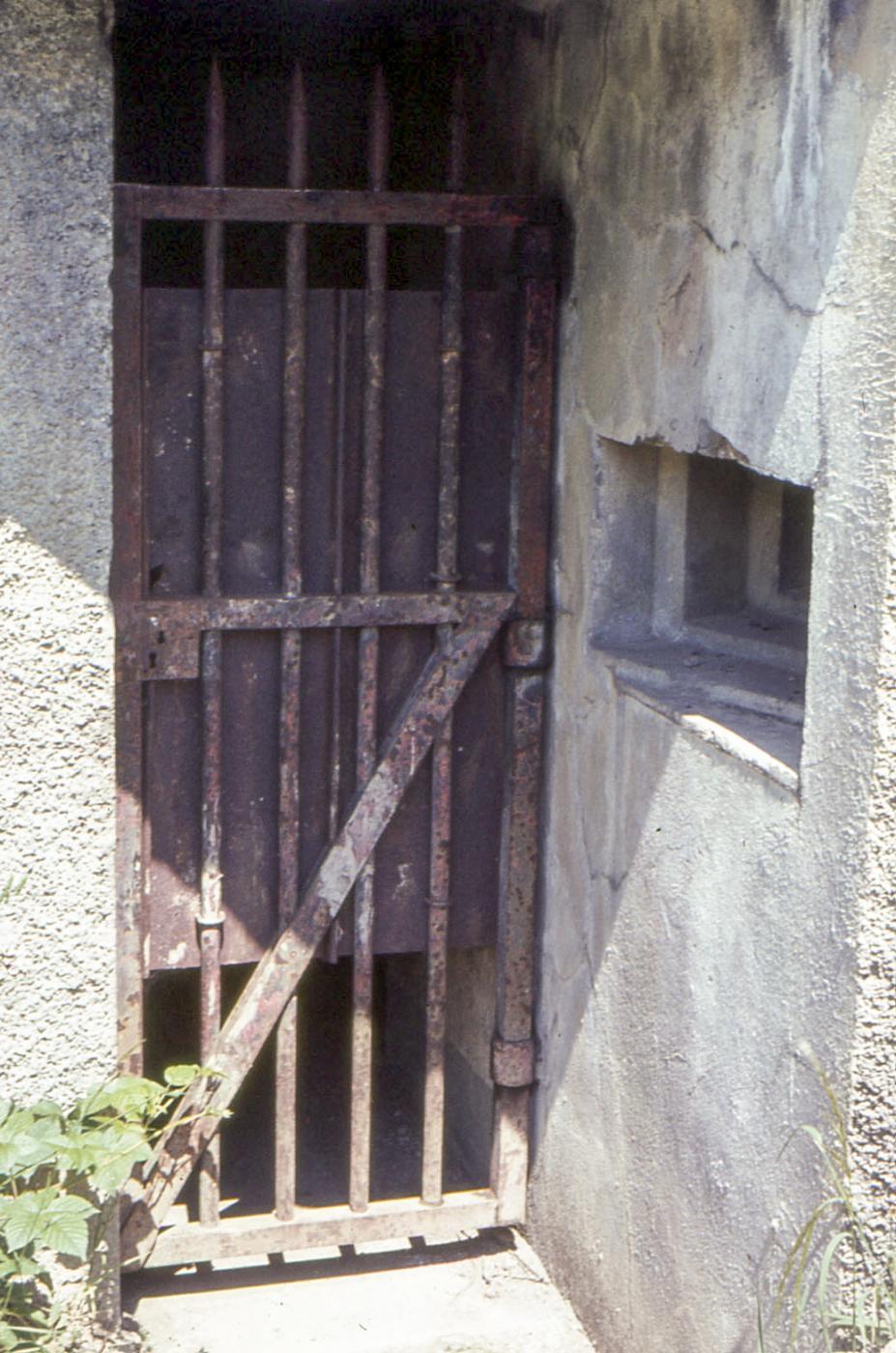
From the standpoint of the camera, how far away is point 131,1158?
2744mm

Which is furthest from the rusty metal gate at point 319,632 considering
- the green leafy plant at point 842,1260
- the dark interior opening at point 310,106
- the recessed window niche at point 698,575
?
the green leafy plant at point 842,1260

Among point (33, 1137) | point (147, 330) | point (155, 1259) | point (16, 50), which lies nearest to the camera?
point (16, 50)

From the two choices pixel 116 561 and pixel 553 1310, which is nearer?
pixel 116 561

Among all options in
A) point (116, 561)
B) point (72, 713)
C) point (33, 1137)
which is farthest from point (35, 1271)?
point (116, 561)

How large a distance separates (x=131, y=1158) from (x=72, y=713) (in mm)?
793

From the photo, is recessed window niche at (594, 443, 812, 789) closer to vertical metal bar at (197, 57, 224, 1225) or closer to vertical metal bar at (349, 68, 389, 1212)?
vertical metal bar at (349, 68, 389, 1212)

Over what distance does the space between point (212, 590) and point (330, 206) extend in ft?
2.45

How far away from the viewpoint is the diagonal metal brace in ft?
10.2

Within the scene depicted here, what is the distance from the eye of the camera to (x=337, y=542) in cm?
302

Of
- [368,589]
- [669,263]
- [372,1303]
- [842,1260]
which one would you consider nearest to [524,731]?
[368,589]

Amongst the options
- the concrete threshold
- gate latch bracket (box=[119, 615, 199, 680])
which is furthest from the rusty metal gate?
the concrete threshold

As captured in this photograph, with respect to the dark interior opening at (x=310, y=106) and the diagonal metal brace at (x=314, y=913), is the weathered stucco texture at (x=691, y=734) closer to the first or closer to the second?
the diagonal metal brace at (x=314, y=913)

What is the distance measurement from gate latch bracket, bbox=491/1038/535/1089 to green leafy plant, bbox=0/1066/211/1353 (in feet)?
2.15

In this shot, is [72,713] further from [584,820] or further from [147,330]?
[584,820]
